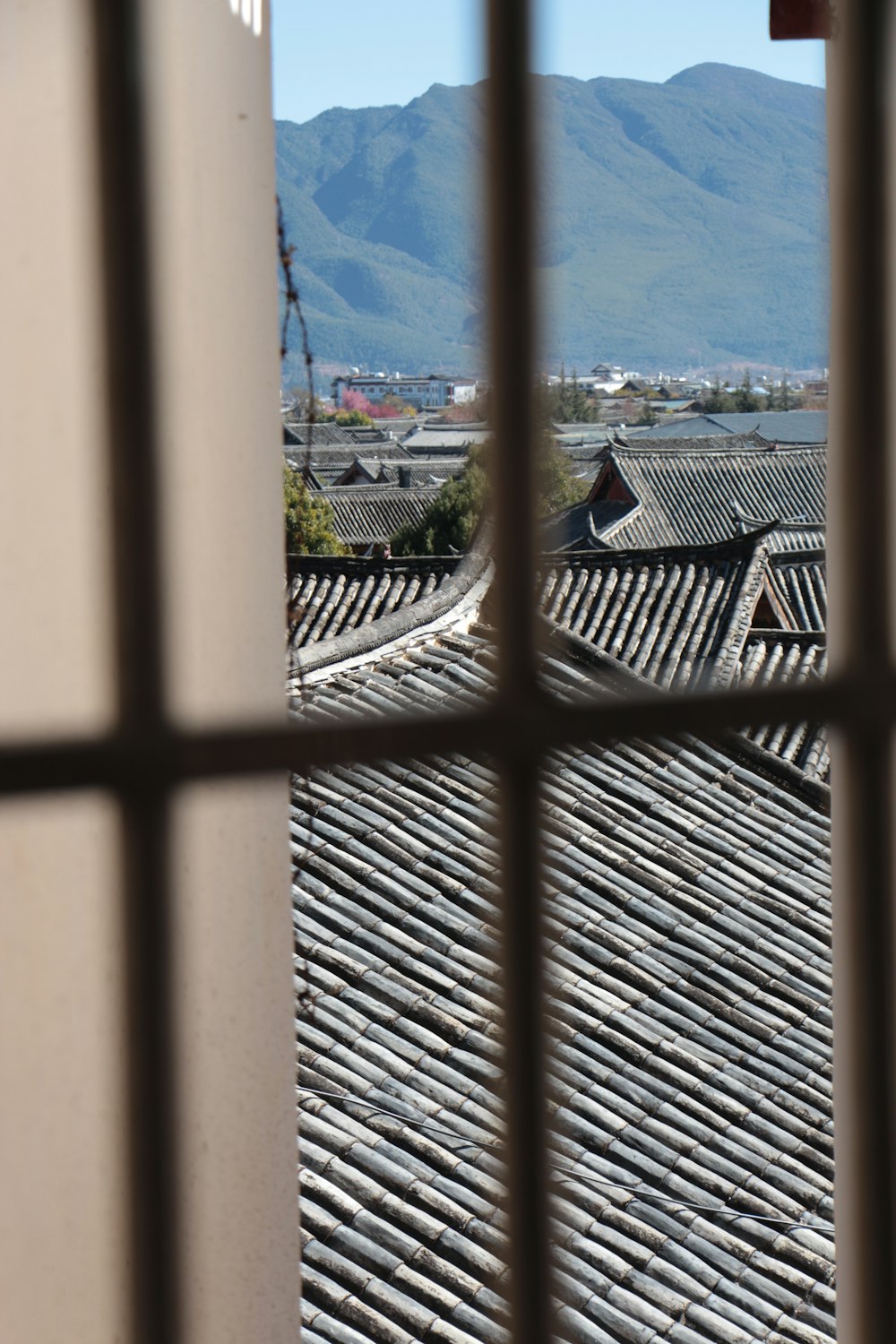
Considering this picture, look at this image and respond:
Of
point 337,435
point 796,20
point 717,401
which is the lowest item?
point 796,20

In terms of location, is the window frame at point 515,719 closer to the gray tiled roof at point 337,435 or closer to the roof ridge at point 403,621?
the roof ridge at point 403,621

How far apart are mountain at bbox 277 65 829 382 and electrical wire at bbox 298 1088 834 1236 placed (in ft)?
100

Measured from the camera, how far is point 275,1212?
132 centimetres

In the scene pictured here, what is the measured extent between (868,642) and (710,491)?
20411 millimetres

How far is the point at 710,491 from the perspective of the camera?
20.8m

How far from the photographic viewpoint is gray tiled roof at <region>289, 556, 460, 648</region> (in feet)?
30.9

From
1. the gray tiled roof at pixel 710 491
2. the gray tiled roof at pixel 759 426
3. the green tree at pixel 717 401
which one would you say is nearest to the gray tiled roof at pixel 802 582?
the gray tiled roof at pixel 710 491

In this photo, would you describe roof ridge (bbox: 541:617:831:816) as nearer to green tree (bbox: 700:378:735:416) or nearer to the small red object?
the small red object

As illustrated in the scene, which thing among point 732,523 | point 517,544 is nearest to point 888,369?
point 517,544

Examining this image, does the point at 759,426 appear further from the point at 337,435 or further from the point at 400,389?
the point at 400,389

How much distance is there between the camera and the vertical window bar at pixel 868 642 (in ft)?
2.80

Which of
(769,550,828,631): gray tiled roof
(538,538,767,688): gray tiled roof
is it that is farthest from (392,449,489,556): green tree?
(538,538,767,688): gray tiled roof

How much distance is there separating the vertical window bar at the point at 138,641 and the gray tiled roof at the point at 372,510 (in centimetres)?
2353

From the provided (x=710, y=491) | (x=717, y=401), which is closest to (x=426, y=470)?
(x=710, y=491)
